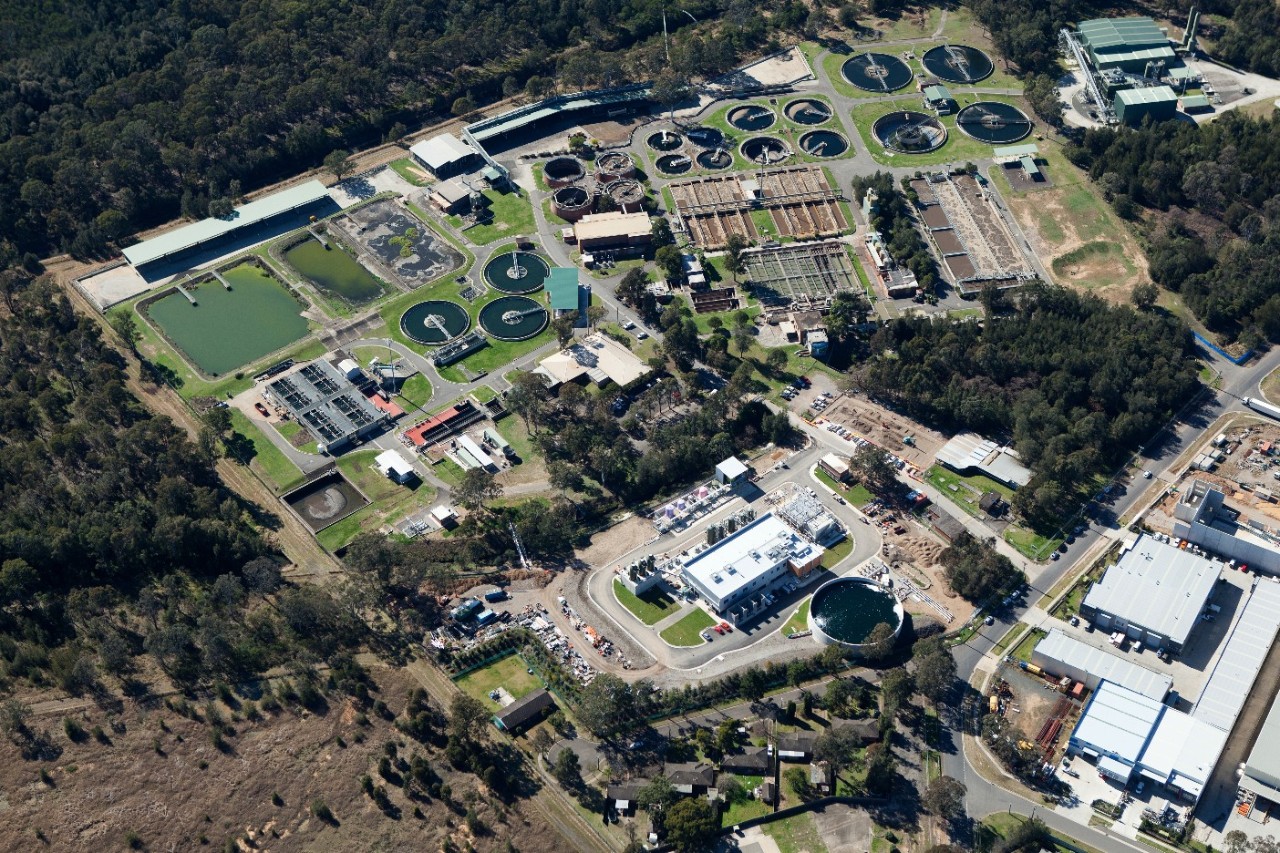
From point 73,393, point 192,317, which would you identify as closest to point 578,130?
point 192,317

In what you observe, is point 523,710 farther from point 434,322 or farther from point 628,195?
point 628,195

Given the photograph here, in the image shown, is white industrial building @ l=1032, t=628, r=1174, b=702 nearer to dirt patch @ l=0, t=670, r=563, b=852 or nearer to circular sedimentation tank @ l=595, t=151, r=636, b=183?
dirt patch @ l=0, t=670, r=563, b=852

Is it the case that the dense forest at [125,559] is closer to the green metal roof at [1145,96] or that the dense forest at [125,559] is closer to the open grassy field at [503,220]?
the open grassy field at [503,220]

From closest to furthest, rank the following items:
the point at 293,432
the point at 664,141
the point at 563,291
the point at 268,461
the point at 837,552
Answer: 1. the point at 837,552
2. the point at 268,461
3. the point at 293,432
4. the point at 563,291
5. the point at 664,141

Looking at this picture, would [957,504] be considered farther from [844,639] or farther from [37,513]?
[37,513]

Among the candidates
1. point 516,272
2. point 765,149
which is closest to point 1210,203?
point 765,149

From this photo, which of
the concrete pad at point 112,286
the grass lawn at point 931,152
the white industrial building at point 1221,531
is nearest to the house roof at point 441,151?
the concrete pad at point 112,286

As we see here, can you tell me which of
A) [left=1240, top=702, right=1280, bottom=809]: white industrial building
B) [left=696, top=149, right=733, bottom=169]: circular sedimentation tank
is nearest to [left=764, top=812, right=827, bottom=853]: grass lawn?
[left=1240, top=702, right=1280, bottom=809]: white industrial building
